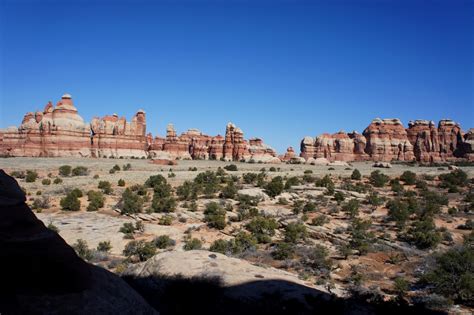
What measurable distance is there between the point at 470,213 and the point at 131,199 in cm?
1829

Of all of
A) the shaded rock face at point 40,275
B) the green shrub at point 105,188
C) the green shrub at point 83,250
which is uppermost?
the shaded rock face at point 40,275

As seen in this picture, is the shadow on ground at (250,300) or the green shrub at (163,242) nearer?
the shadow on ground at (250,300)

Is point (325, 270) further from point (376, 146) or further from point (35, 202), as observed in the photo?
point (376, 146)

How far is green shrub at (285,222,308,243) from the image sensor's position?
12.4m

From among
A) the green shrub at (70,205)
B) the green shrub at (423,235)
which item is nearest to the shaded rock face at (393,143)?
the green shrub at (423,235)

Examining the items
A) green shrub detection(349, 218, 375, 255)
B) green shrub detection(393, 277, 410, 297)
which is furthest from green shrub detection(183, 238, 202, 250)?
green shrub detection(393, 277, 410, 297)

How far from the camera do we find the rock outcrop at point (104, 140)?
179ft

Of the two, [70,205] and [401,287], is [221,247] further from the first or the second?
[70,205]

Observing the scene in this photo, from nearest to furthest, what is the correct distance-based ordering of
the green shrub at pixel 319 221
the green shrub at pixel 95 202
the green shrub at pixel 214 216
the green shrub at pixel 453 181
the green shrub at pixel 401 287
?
the green shrub at pixel 401 287
the green shrub at pixel 214 216
the green shrub at pixel 319 221
the green shrub at pixel 95 202
the green shrub at pixel 453 181

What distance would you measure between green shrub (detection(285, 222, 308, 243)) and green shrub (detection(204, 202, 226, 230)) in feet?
9.27

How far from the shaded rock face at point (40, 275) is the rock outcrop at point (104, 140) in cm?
4663

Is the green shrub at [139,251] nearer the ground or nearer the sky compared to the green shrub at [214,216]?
nearer the ground

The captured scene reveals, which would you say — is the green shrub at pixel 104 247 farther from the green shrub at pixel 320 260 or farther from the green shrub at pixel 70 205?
the green shrub at pixel 320 260

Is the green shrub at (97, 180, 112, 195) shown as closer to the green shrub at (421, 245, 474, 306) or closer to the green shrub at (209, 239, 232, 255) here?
the green shrub at (209, 239, 232, 255)
